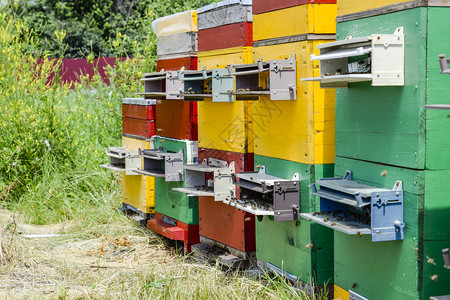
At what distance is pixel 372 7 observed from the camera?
351 centimetres

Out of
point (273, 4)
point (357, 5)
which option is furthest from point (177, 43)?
point (357, 5)

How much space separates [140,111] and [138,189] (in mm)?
945

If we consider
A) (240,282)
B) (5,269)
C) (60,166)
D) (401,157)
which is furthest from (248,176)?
(60,166)

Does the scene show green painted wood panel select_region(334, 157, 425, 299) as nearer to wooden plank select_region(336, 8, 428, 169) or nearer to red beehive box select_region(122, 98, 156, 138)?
wooden plank select_region(336, 8, 428, 169)

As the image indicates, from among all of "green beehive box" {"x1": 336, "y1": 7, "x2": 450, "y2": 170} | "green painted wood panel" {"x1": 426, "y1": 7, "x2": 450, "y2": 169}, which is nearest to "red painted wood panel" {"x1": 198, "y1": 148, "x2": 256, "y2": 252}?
"green beehive box" {"x1": 336, "y1": 7, "x2": 450, "y2": 170}

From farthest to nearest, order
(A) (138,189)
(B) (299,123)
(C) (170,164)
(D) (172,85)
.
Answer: (A) (138,189)
(C) (170,164)
(D) (172,85)
(B) (299,123)

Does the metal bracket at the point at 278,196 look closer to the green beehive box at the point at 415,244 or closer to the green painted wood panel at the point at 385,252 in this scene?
the green painted wood panel at the point at 385,252

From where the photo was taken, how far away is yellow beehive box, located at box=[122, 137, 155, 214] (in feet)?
23.4

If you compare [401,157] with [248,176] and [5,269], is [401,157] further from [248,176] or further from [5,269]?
[5,269]

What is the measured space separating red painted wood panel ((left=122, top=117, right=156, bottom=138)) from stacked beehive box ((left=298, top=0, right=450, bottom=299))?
3.53 m

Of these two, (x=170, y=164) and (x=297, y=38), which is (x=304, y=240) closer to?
(x=297, y=38)

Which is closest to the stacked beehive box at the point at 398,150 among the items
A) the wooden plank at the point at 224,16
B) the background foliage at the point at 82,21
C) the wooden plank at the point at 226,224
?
the wooden plank at the point at 226,224

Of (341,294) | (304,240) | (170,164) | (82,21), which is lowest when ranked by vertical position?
(341,294)

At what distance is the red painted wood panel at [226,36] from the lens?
518 centimetres
